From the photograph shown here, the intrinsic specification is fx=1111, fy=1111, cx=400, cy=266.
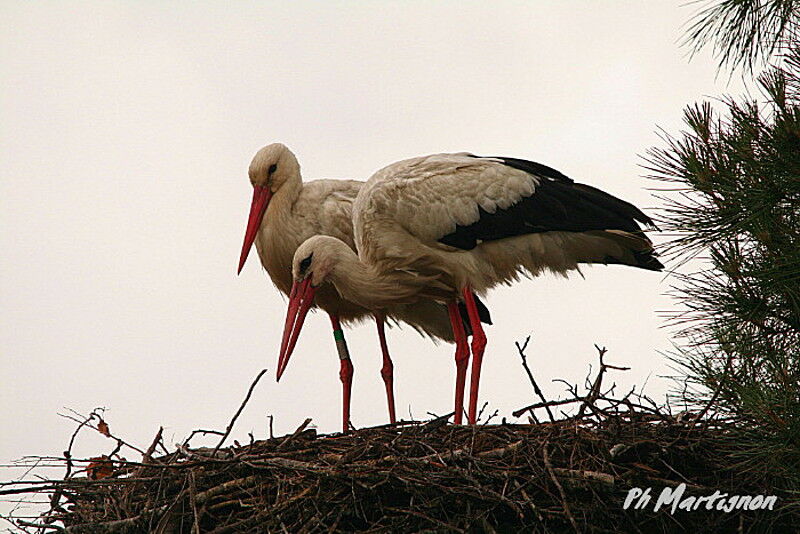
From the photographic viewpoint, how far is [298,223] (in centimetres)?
683

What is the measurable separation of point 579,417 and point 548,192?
181 cm

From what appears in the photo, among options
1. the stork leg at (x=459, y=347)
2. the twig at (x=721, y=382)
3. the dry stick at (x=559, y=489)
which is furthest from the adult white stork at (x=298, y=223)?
Result: the twig at (x=721, y=382)

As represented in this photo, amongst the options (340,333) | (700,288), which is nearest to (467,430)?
(700,288)

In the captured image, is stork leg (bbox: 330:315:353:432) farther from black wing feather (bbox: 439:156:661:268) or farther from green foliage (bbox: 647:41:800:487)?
green foliage (bbox: 647:41:800:487)

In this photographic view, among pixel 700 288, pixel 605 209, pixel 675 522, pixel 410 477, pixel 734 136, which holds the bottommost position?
pixel 675 522

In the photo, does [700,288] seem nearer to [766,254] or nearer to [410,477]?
[766,254]

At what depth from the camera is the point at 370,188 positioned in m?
6.07

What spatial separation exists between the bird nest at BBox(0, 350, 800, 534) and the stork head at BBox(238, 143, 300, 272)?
93.6 inches

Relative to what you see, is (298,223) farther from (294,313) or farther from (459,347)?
(459,347)

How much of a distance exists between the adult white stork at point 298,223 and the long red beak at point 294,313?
594 millimetres

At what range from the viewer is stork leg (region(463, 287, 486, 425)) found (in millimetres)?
6266

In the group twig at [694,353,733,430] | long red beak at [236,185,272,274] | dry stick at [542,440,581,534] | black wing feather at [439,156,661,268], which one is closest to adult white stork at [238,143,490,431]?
long red beak at [236,185,272,274]

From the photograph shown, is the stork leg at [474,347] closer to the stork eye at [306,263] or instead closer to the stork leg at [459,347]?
the stork leg at [459,347]

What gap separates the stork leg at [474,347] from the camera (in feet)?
20.6
